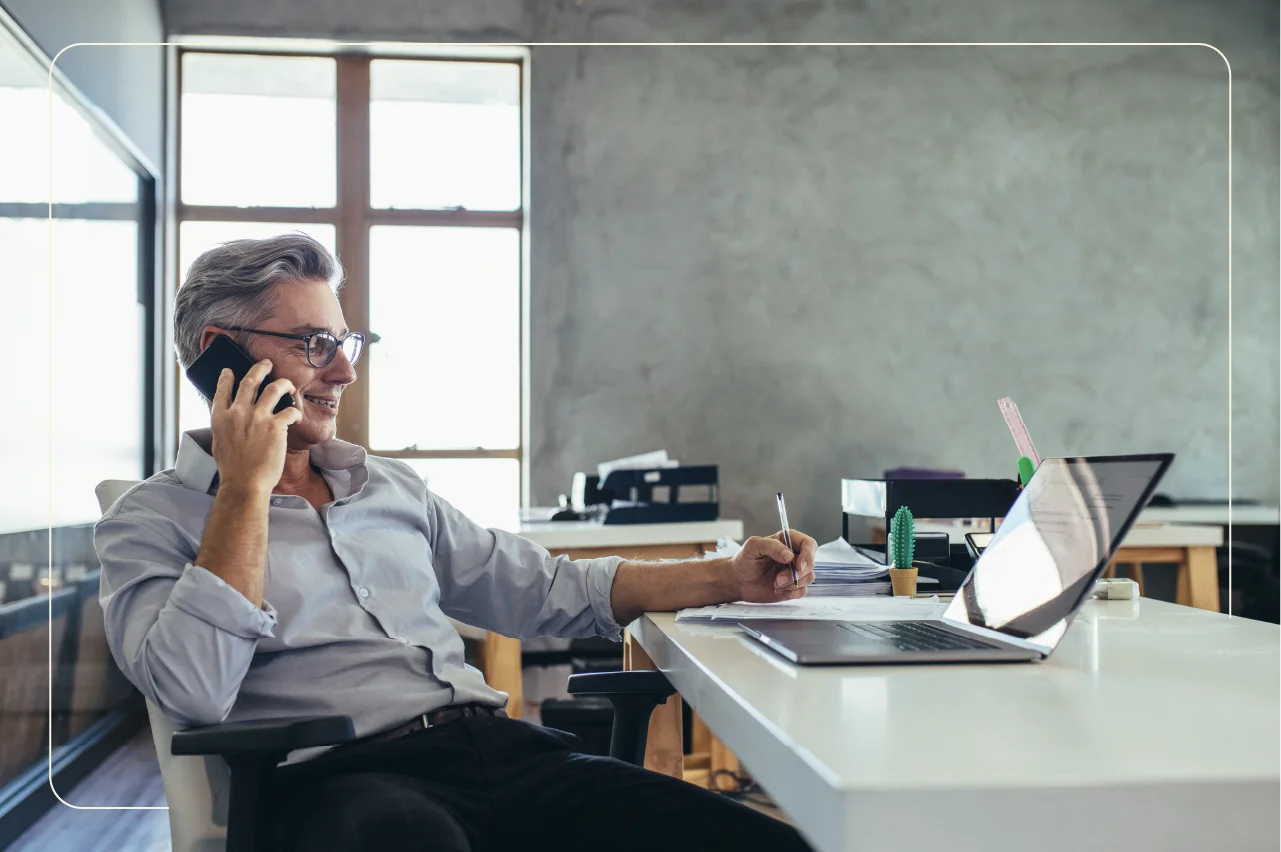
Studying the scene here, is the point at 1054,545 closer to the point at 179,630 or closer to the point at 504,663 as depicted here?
the point at 179,630

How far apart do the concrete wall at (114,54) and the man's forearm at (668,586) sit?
222 centimetres

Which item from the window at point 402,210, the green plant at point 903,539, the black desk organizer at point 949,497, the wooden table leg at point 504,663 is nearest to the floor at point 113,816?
the wooden table leg at point 504,663

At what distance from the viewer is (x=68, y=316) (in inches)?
114

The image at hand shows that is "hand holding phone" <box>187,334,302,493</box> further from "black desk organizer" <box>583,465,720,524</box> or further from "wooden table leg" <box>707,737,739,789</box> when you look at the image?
"wooden table leg" <box>707,737,739,789</box>

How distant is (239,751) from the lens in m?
0.91

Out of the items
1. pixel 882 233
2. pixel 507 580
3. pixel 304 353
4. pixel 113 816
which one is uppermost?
pixel 882 233

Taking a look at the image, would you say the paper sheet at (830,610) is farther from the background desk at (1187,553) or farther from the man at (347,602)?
the background desk at (1187,553)

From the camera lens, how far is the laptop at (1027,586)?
33.8 inches

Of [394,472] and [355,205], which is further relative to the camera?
[355,205]

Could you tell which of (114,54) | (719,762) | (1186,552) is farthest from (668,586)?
(114,54)

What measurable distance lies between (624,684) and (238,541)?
0.48m

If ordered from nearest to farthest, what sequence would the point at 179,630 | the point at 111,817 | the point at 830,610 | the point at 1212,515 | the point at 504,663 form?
the point at 179,630
the point at 830,610
the point at 504,663
the point at 111,817
the point at 1212,515

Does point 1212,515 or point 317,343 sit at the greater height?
point 317,343

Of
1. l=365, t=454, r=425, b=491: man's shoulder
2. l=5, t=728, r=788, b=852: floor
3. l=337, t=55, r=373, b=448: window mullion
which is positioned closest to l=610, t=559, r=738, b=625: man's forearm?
l=365, t=454, r=425, b=491: man's shoulder
